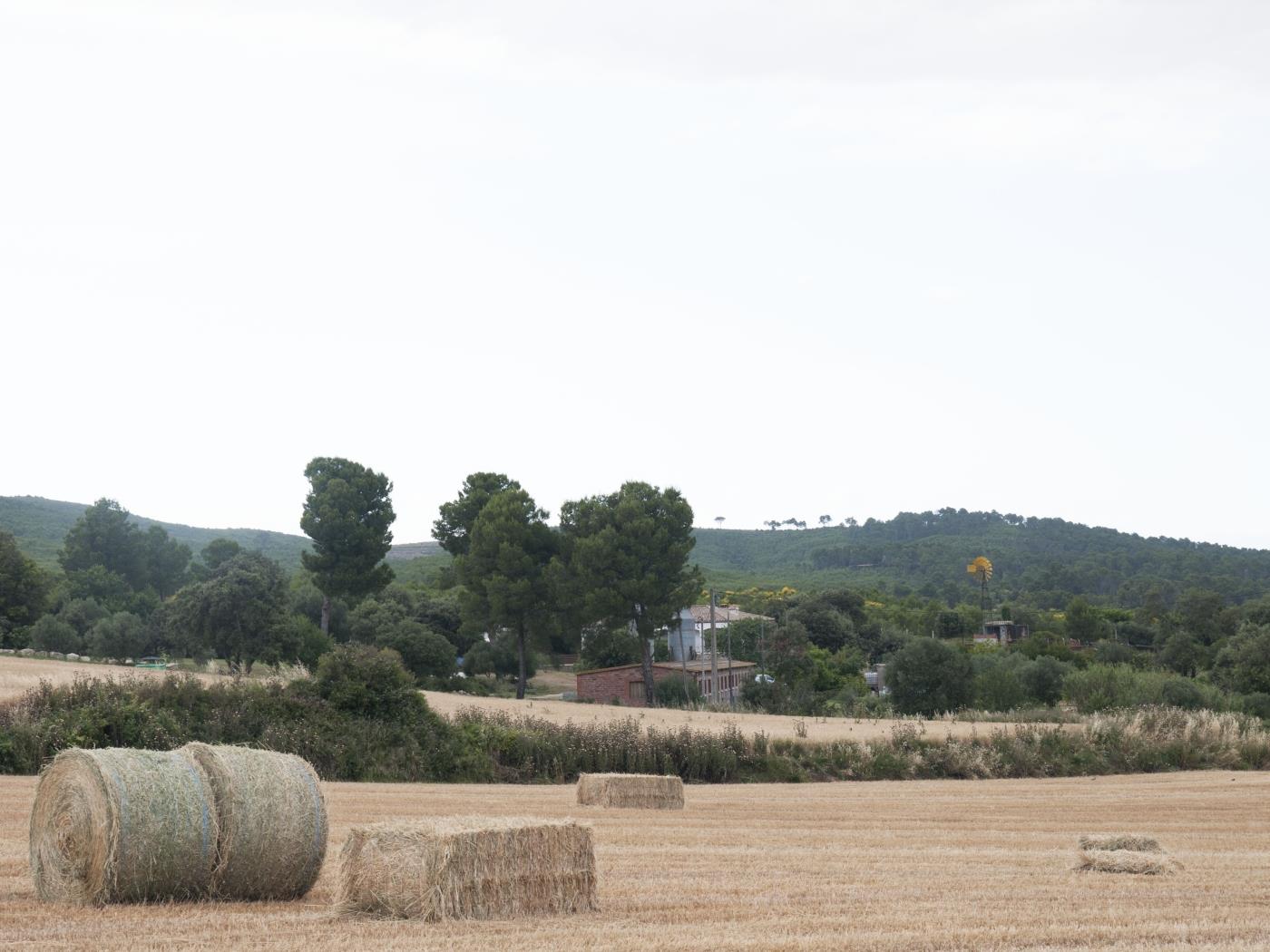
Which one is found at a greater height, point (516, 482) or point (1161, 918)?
point (516, 482)

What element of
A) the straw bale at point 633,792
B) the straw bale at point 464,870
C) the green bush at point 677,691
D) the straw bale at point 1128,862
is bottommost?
the green bush at point 677,691

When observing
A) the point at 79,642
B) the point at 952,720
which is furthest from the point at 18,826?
the point at 79,642

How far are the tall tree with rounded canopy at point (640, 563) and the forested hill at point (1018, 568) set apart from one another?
66884 mm

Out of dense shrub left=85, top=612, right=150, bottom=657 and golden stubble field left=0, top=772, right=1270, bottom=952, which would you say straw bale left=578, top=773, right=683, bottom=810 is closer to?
golden stubble field left=0, top=772, right=1270, bottom=952

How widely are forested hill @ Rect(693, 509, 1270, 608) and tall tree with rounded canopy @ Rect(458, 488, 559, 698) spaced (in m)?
69.8

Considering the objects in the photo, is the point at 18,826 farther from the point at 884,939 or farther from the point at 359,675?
the point at 359,675

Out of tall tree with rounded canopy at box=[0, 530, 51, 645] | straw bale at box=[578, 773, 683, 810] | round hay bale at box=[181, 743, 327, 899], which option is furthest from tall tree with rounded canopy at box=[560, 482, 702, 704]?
round hay bale at box=[181, 743, 327, 899]

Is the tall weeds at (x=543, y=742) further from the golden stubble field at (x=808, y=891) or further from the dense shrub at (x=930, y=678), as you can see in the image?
the dense shrub at (x=930, y=678)

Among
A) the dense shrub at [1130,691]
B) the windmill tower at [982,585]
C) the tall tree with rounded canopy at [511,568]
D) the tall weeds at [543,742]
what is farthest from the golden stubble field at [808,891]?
the windmill tower at [982,585]

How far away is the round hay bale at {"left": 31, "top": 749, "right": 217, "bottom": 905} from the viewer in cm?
1041

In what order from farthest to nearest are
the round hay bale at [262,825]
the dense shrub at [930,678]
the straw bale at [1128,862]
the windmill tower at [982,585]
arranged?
the windmill tower at [982,585] < the dense shrub at [930,678] < the straw bale at [1128,862] < the round hay bale at [262,825]

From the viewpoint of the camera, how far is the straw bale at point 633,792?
22562 mm

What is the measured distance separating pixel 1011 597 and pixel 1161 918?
5663 inches

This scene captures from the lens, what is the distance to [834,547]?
622 ft
